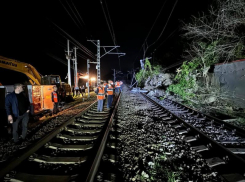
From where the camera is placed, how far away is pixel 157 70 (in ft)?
80.9

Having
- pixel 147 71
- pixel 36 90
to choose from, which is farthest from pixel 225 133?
pixel 147 71

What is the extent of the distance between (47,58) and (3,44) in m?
20.7

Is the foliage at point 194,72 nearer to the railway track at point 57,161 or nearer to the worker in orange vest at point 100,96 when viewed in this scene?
the worker in orange vest at point 100,96

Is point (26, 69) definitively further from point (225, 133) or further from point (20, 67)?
point (225, 133)

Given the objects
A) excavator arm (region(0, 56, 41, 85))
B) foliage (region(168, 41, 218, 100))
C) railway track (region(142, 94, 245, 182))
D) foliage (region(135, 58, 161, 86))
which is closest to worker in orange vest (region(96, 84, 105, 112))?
railway track (region(142, 94, 245, 182))

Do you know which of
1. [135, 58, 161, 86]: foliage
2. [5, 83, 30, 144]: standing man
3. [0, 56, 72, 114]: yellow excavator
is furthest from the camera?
[135, 58, 161, 86]: foliage

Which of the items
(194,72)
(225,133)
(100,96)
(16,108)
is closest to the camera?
(16,108)

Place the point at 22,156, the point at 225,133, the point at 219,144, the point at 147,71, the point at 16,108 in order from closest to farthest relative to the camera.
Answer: the point at 22,156, the point at 219,144, the point at 16,108, the point at 225,133, the point at 147,71

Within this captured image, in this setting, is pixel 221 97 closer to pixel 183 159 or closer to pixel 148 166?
pixel 183 159

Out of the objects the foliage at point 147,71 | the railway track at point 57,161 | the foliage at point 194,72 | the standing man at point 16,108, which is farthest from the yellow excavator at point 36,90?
the foliage at point 147,71

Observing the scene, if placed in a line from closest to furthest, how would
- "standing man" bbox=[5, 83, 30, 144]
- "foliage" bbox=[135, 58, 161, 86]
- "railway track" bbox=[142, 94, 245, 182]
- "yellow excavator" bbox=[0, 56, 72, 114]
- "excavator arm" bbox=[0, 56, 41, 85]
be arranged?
"railway track" bbox=[142, 94, 245, 182] → "standing man" bbox=[5, 83, 30, 144] → "excavator arm" bbox=[0, 56, 41, 85] → "yellow excavator" bbox=[0, 56, 72, 114] → "foliage" bbox=[135, 58, 161, 86]

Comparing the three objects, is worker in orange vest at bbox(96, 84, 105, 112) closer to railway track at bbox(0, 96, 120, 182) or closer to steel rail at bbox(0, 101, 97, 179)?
railway track at bbox(0, 96, 120, 182)

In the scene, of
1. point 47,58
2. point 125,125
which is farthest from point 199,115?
point 47,58

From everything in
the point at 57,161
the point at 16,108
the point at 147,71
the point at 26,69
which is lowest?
the point at 57,161
